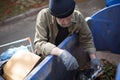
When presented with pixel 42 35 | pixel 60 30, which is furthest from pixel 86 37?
pixel 42 35

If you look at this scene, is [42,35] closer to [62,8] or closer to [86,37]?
[62,8]

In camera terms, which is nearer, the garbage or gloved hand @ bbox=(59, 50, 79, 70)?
gloved hand @ bbox=(59, 50, 79, 70)

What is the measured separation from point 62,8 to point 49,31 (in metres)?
0.49

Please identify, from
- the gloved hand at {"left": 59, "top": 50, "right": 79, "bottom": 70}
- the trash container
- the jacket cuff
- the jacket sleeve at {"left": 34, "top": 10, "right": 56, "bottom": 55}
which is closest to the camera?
the gloved hand at {"left": 59, "top": 50, "right": 79, "bottom": 70}

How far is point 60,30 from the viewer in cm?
350

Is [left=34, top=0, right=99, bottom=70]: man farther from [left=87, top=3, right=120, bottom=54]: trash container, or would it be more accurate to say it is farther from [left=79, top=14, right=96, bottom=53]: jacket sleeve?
[left=87, top=3, right=120, bottom=54]: trash container

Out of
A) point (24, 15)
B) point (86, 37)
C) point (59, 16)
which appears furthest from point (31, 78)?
point (24, 15)

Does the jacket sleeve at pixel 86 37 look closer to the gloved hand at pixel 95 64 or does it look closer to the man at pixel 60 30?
the man at pixel 60 30

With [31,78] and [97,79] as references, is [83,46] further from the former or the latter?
[31,78]

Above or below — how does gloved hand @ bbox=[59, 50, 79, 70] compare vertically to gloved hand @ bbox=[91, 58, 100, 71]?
above

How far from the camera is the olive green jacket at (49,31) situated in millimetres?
3295

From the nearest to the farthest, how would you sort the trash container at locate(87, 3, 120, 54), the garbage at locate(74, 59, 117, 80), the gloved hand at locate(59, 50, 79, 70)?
the gloved hand at locate(59, 50, 79, 70) → the garbage at locate(74, 59, 117, 80) → the trash container at locate(87, 3, 120, 54)

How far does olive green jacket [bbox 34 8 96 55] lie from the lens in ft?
10.8

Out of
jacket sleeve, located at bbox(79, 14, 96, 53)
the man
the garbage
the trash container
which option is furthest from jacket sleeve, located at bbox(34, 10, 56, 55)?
the trash container
